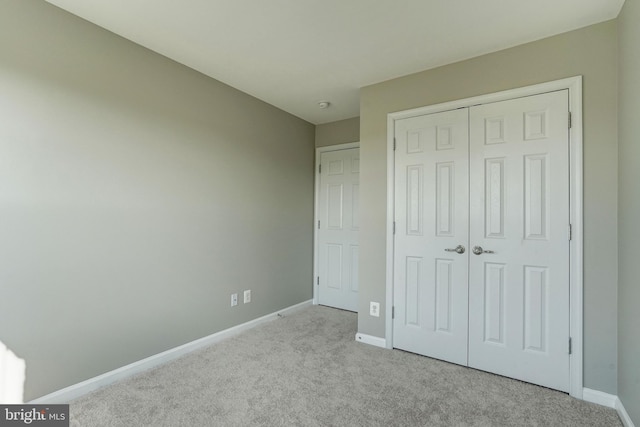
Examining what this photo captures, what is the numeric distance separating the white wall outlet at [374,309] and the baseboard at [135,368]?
122 cm

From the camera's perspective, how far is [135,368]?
2223mm

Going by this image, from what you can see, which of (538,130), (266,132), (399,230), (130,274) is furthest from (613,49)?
(130,274)

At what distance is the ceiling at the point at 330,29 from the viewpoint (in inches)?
71.1

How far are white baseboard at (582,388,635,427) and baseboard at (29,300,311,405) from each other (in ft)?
8.80

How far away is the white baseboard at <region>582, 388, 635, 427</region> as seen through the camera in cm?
176

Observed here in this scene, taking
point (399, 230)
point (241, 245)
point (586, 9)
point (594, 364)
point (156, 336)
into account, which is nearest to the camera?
point (586, 9)

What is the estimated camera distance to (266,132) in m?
3.38

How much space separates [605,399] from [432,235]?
1.42 metres

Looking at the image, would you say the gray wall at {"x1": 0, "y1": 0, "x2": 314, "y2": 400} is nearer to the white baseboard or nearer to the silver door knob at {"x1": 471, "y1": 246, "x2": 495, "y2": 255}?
the silver door knob at {"x1": 471, "y1": 246, "x2": 495, "y2": 255}

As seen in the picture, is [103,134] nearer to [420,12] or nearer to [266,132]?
[266,132]

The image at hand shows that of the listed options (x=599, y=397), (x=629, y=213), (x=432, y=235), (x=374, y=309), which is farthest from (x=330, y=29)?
(x=599, y=397)

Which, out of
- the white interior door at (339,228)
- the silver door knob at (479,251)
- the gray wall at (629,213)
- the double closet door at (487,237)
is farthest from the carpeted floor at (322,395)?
the white interior door at (339,228)

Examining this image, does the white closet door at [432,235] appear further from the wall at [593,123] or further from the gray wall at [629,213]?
the gray wall at [629,213]

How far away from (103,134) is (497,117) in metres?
2.80
